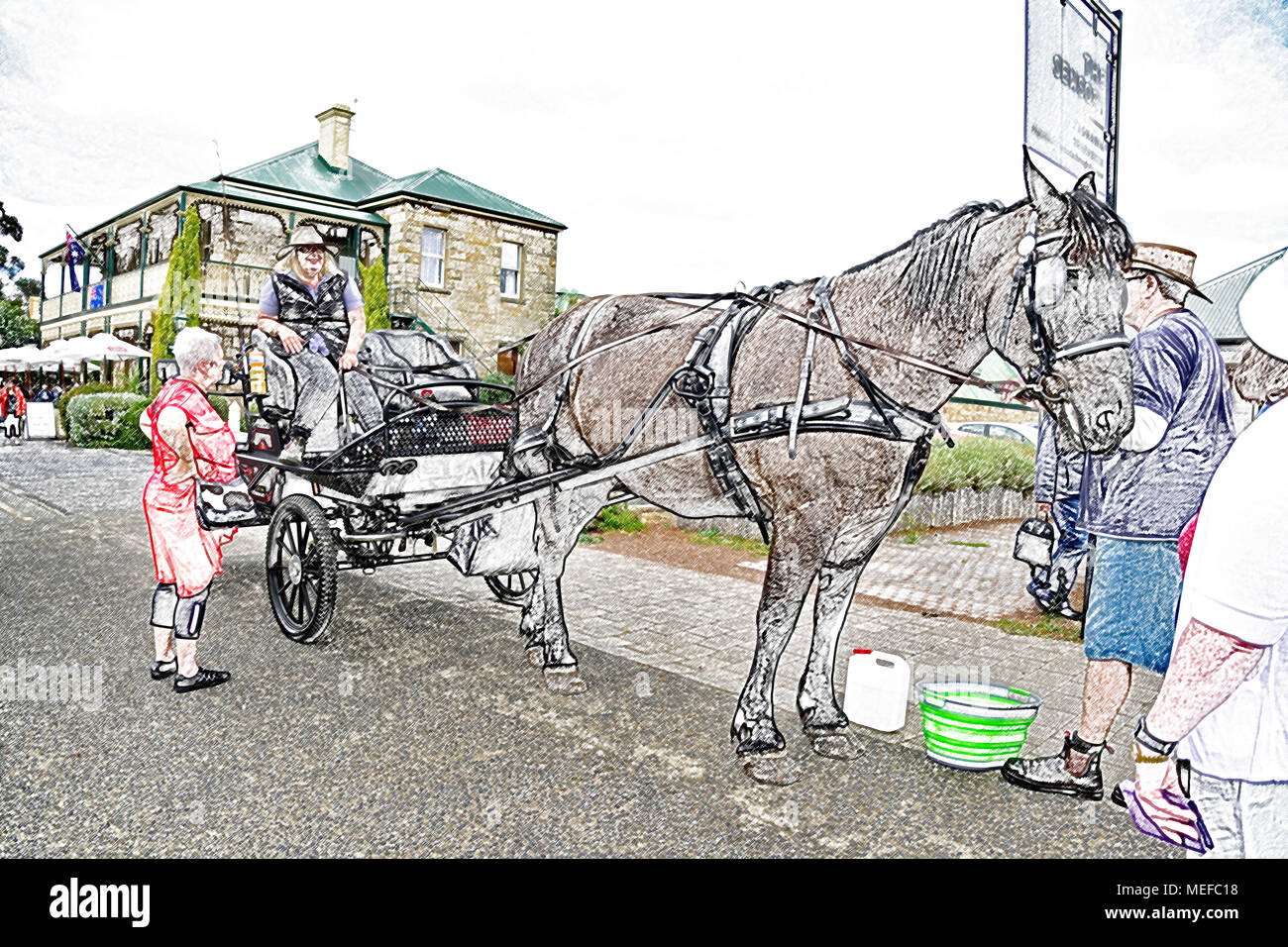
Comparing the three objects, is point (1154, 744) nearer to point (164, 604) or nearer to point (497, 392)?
point (164, 604)

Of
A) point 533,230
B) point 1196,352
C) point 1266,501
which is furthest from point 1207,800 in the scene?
point 533,230

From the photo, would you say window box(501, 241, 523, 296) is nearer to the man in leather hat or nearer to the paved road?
the paved road

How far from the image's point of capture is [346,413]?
5.71 meters

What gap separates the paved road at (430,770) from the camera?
312 centimetres

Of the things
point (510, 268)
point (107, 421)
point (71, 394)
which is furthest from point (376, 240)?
point (71, 394)

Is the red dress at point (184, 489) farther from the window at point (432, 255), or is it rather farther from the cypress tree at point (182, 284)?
the window at point (432, 255)

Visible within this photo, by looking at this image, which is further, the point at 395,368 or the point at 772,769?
the point at 395,368

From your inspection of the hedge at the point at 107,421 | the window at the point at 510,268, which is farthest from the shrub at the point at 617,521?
the hedge at the point at 107,421

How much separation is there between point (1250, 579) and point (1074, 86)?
3.23m

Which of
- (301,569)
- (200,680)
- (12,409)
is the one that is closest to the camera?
(200,680)

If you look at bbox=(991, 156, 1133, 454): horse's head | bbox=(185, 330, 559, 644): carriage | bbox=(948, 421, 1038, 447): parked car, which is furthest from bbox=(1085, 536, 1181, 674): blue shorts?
bbox=(948, 421, 1038, 447): parked car

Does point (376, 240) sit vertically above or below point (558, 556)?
above

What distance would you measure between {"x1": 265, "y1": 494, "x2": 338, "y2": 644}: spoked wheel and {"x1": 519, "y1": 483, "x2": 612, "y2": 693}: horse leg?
4.37ft

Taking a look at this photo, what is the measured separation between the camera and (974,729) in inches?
143
